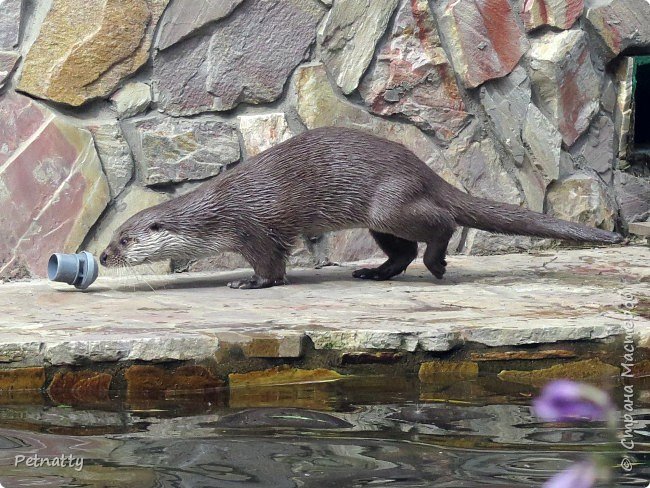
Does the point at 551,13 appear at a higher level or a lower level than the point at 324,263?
higher

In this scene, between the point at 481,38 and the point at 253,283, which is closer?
the point at 253,283

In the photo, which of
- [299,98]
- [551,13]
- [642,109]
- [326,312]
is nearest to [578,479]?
[326,312]

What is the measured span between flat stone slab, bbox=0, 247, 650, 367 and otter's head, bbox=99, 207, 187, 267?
5.0 inches

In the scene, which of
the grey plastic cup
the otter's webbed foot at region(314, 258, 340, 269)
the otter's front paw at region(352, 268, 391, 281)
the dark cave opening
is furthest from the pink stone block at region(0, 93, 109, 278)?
the dark cave opening

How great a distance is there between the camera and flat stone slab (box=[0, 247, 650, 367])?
3.33 metres

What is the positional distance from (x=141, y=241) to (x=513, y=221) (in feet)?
5.51

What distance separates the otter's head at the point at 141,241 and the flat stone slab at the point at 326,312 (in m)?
0.13

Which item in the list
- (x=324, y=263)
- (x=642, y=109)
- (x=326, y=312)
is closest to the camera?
(x=326, y=312)

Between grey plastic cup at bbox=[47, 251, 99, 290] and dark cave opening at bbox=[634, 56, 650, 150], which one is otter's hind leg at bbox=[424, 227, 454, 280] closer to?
grey plastic cup at bbox=[47, 251, 99, 290]

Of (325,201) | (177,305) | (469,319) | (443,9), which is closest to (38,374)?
(177,305)

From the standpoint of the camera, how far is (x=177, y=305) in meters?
4.15

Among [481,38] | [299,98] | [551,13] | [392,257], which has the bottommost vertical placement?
[392,257]

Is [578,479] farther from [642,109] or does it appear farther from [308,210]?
[642,109]

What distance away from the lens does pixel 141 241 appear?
4.80 meters
